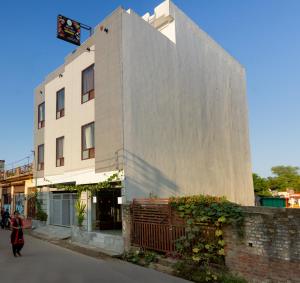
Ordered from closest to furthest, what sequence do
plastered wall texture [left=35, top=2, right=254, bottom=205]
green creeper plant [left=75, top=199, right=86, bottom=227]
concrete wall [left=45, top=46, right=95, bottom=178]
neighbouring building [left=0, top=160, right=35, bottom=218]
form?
plastered wall texture [left=35, top=2, right=254, bottom=205] < green creeper plant [left=75, top=199, right=86, bottom=227] < concrete wall [left=45, top=46, right=95, bottom=178] < neighbouring building [left=0, top=160, right=35, bottom=218]

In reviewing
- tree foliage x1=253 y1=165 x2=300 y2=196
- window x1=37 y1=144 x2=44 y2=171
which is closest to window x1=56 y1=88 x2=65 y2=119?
window x1=37 y1=144 x2=44 y2=171

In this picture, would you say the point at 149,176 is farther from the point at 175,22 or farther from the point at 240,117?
the point at 240,117

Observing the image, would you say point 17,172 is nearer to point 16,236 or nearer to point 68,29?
point 68,29

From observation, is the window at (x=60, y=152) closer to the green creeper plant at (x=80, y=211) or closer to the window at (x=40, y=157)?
the window at (x=40, y=157)

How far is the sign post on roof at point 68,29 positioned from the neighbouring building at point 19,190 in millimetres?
A: 12684

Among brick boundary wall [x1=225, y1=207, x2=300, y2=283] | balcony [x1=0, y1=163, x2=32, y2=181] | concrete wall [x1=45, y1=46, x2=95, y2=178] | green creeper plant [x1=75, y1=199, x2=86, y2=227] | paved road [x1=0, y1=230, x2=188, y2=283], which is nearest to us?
brick boundary wall [x1=225, y1=207, x2=300, y2=283]

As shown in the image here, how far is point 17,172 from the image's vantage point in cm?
3212

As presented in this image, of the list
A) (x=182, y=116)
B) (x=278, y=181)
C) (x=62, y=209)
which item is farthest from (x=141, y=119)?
(x=278, y=181)

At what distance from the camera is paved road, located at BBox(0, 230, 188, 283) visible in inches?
377

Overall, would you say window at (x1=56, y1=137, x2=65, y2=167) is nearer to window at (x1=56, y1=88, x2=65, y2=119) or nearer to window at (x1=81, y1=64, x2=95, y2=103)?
window at (x1=56, y1=88, x2=65, y2=119)

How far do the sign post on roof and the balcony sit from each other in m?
12.8

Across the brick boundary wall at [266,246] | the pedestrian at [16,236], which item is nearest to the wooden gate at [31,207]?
the pedestrian at [16,236]

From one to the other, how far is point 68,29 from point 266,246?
56.5 ft

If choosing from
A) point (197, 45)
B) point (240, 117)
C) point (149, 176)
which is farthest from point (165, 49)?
point (240, 117)
